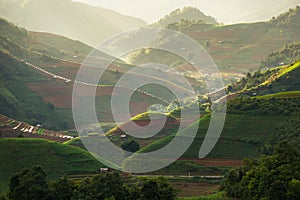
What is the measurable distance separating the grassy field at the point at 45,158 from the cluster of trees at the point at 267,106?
1913 cm

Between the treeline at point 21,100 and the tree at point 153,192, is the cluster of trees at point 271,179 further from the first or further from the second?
the treeline at point 21,100

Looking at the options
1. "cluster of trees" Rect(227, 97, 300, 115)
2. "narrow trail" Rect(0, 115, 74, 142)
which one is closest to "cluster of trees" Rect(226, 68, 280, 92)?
"cluster of trees" Rect(227, 97, 300, 115)

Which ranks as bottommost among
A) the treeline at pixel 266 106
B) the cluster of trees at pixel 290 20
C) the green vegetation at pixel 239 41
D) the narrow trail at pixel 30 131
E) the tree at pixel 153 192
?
the tree at pixel 153 192

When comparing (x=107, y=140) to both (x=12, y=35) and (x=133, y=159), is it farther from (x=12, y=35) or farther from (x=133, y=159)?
(x=12, y=35)

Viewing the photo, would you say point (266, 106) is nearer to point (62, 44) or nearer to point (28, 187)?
point (28, 187)

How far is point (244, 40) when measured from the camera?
533 feet

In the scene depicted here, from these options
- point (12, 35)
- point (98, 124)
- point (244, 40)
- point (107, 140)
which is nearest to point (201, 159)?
point (107, 140)

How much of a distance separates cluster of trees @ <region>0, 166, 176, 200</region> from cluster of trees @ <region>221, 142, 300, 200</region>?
5243 mm

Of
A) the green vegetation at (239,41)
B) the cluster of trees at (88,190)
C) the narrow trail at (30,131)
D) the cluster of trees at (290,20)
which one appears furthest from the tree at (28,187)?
the cluster of trees at (290,20)

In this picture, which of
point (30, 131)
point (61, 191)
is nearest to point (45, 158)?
point (61, 191)

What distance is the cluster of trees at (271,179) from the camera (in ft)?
105

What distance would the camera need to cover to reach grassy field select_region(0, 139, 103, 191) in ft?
156

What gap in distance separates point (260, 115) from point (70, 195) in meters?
29.4

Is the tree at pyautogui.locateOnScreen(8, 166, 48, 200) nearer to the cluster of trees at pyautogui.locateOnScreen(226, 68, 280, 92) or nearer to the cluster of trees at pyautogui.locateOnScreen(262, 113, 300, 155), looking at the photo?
the cluster of trees at pyautogui.locateOnScreen(262, 113, 300, 155)
